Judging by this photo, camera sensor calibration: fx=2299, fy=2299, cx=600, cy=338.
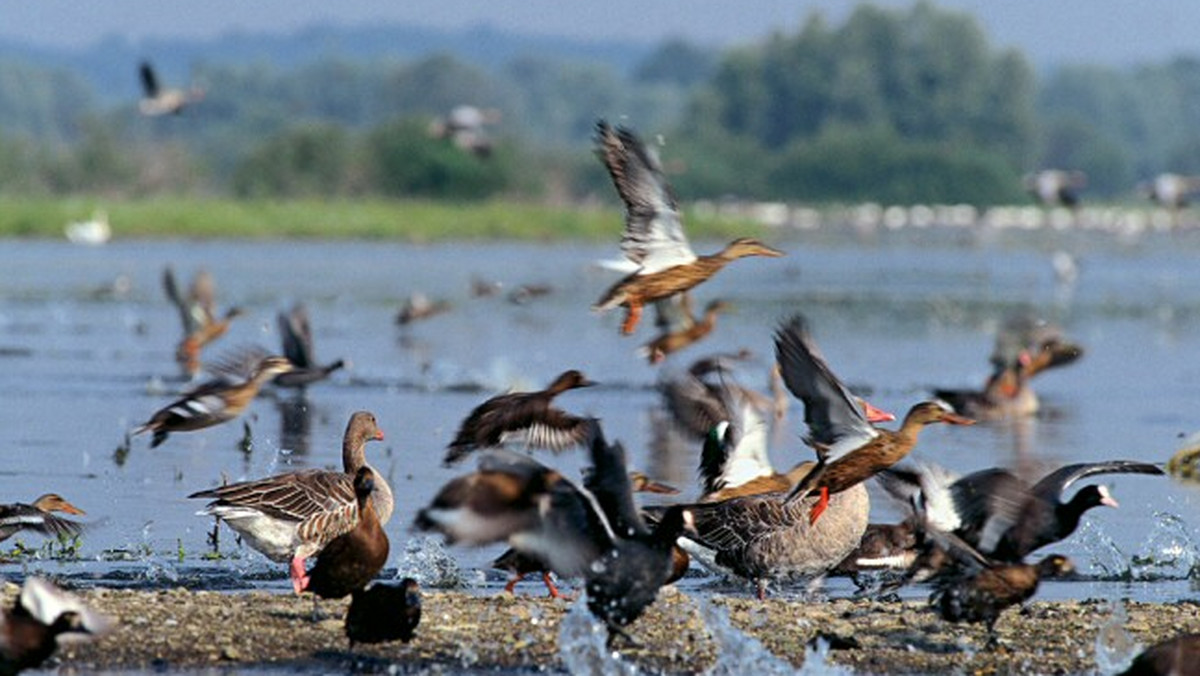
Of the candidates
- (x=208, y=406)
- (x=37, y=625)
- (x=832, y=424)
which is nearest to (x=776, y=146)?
(x=208, y=406)

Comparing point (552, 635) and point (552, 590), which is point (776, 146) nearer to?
point (552, 590)

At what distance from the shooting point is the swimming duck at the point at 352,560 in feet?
32.7

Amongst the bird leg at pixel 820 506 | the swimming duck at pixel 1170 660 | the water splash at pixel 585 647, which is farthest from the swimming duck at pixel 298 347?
the swimming duck at pixel 1170 660

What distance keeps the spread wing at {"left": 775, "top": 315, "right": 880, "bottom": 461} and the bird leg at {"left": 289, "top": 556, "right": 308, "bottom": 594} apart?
244cm

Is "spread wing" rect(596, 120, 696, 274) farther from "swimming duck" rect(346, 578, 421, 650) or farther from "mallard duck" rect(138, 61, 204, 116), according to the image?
"mallard duck" rect(138, 61, 204, 116)

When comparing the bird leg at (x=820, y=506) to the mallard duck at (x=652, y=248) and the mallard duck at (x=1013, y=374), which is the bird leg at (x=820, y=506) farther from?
the mallard duck at (x=1013, y=374)

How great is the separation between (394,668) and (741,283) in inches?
1590

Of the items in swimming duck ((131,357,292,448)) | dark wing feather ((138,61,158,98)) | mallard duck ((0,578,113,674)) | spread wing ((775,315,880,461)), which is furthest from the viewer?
dark wing feather ((138,61,158,98))

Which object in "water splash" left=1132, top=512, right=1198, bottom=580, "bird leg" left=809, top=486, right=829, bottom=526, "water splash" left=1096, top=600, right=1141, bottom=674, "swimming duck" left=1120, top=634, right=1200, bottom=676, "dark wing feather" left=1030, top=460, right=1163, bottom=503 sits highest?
"dark wing feather" left=1030, top=460, right=1163, bottom=503

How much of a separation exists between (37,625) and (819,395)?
376 centimetres

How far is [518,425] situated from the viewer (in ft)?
40.1

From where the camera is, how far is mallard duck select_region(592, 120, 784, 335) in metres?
12.5

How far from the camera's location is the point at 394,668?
9.45m

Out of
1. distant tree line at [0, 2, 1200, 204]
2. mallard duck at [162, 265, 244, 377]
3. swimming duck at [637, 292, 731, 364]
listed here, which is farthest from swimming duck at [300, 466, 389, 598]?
mallard duck at [162, 265, 244, 377]
